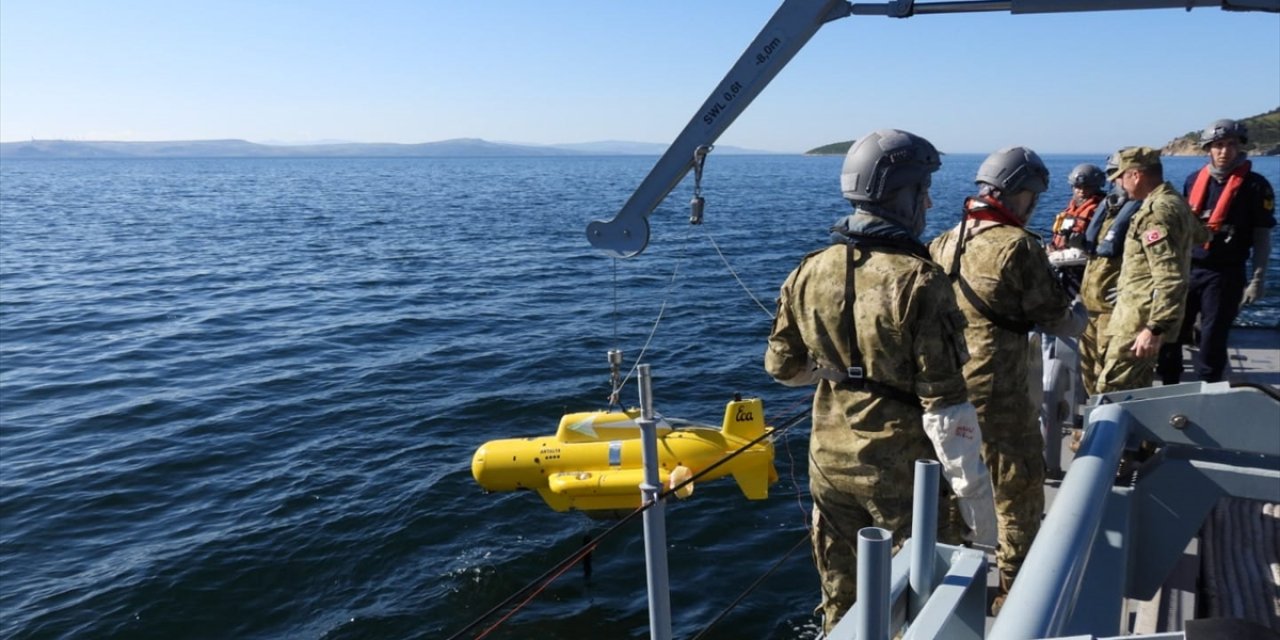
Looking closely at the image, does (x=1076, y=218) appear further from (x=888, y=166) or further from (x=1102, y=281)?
(x=888, y=166)

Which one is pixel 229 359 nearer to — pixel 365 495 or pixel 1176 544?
pixel 365 495

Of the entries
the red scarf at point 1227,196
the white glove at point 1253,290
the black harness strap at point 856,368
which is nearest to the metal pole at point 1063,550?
the black harness strap at point 856,368

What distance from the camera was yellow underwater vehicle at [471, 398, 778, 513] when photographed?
24.8 ft

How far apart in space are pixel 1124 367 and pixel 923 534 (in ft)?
13.8

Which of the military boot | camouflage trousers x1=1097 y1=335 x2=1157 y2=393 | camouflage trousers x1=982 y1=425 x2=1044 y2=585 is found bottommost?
the military boot

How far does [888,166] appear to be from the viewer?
3172 millimetres

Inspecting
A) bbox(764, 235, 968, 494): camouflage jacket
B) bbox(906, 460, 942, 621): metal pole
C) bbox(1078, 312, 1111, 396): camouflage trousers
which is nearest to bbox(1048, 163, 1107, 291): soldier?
bbox(1078, 312, 1111, 396): camouflage trousers

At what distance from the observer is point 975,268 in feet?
13.4

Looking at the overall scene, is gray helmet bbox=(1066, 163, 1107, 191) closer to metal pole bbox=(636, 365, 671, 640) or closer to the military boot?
the military boot

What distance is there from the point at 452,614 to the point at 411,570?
94 centimetres

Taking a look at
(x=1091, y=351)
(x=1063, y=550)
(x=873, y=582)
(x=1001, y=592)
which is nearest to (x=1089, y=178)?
(x=1091, y=351)

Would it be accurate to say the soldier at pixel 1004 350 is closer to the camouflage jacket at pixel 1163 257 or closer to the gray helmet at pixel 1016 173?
the gray helmet at pixel 1016 173

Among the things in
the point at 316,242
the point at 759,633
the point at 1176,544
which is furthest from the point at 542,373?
the point at 316,242

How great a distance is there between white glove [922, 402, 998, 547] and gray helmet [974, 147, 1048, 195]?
1.51m
